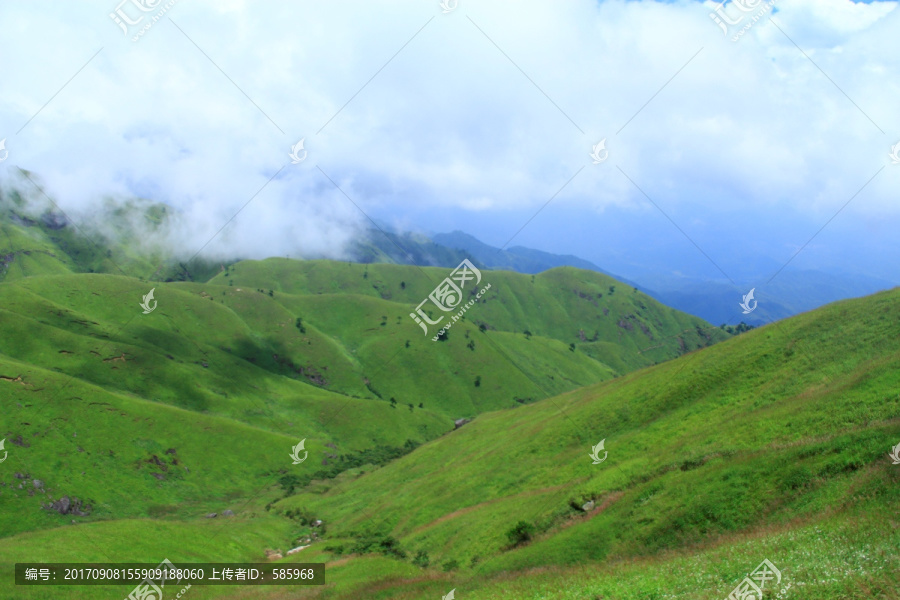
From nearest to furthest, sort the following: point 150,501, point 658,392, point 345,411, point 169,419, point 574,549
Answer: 1. point 574,549
2. point 658,392
3. point 150,501
4. point 169,419
5. point 345,411

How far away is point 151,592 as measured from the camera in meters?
41.6

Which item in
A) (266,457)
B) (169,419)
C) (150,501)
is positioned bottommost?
(150,501)

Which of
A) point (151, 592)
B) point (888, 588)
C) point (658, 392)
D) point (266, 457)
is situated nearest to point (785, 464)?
point (888, 588)

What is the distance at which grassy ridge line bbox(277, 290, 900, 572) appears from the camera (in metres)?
27.0

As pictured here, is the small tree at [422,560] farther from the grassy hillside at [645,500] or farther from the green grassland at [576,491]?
the grassy hillside at [645,500]

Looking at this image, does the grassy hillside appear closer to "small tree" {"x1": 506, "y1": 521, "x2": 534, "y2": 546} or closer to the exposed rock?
"small tree" {"x1": 506, "y1": 521, "x2": 534, "y2": 546}

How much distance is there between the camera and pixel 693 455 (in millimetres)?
36094

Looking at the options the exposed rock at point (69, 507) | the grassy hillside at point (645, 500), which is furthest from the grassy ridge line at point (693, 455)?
the exposed rock at point (69, 507)

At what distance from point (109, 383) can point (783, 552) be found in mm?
176766

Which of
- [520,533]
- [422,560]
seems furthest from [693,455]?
[422,560]

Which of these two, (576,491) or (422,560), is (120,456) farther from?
(576,491)

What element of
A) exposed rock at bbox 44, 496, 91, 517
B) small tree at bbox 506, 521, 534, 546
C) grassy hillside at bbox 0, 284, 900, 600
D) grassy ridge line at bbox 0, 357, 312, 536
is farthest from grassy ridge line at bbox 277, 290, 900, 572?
grassy ridge line at bbox 0, 357, 312, 536

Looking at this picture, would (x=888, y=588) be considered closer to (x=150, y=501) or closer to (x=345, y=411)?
(x=150, y=501)

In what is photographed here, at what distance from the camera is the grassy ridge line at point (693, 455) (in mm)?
26984
